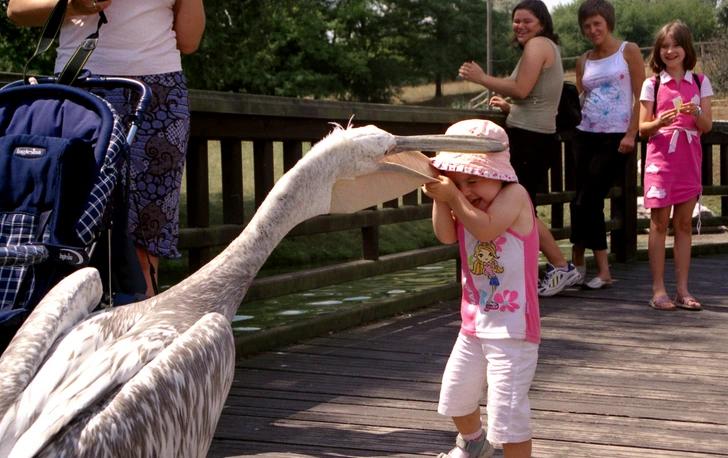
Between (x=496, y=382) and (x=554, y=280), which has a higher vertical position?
(x=496, y=382)

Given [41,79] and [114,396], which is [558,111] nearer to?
[41,79]

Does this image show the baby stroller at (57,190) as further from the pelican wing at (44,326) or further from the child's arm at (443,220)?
the child's arm at (443,220)

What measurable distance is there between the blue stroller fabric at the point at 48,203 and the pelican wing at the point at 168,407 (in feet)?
1.98

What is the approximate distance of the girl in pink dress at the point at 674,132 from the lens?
782cm

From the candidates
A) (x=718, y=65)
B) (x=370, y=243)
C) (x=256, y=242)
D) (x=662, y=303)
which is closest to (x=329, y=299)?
(x=370, y=243)

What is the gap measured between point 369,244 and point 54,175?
167 inches

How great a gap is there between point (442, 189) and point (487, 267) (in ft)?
1.30

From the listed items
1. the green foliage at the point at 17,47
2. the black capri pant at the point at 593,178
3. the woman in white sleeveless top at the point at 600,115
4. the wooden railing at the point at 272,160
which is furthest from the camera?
the green foliage at the point at 17,47

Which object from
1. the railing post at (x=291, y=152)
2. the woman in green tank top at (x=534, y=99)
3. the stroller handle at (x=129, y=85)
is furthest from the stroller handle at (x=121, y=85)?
the woman in green tank top at (x=534, y=99)

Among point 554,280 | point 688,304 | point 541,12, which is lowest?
point 688,304

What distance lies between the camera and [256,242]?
3.95 metres

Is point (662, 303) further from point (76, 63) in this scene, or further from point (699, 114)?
point (76, 63)

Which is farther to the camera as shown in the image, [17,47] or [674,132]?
[17,47]

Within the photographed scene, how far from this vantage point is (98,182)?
12.9ft
